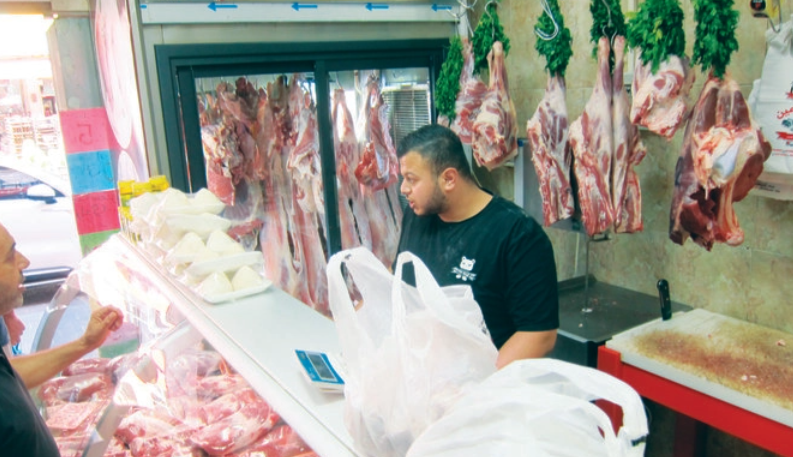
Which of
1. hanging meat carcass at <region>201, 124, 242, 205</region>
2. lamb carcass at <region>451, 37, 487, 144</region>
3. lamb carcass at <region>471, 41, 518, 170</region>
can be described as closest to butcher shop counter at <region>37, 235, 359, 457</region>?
hanging meat carcass at <region>201, 124, 242, 205</region>

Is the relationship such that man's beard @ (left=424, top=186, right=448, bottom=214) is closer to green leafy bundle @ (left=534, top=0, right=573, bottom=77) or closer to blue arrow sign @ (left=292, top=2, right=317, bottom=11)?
green leafy bundle @ (left=534, top=0, right=573, bottom=77)

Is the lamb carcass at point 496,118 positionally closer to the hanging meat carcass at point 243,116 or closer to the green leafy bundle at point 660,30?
the green leafy bundle at point 660,30

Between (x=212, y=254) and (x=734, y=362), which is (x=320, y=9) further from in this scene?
(x=734, y=362)

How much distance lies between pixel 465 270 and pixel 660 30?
122 centimetres

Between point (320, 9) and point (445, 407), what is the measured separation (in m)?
3.11

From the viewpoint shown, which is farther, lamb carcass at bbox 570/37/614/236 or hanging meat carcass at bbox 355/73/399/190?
hanging meat carcass at bbox 355/73/399/190

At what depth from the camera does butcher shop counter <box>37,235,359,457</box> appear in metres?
1.23

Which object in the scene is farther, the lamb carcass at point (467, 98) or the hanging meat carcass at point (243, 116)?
the hanging meat carcass at point (243, 116)

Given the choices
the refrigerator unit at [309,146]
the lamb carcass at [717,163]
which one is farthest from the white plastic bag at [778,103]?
the refrigerator unit at [309,146]

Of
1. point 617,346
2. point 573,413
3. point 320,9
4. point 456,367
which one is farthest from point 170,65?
point 573,413

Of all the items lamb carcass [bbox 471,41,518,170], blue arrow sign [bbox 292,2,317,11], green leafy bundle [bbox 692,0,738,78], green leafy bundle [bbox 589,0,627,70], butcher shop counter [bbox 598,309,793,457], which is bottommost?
butcher shop counter [bbox 598,309,793,457]

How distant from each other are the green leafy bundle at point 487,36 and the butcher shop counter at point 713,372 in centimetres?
165

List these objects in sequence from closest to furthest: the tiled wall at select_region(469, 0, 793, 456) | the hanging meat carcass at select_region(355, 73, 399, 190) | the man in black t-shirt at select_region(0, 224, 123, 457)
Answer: the man in black t-shirt at select_region(0, 224, 123, 457), the tiled wall at select_region(469, 0, 793, 456), the hanging meat carcass at select_region(355, 73, 399, 190)

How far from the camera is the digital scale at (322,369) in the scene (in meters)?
1.31
